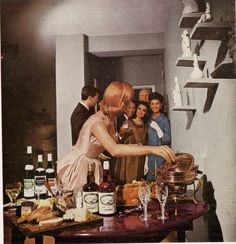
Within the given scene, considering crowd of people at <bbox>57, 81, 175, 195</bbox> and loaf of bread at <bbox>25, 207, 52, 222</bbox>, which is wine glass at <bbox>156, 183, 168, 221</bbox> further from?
loaf of bread at <bbox>25, 207, 52, 222</bbox>

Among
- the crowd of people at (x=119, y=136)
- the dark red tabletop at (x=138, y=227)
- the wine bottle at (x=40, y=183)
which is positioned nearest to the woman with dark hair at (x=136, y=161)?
the crowd of people at (x=119, y=136)

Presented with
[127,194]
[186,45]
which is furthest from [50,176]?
[186,45]

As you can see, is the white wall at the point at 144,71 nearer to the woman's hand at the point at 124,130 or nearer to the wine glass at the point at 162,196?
the woman's hand at the point at 124,130

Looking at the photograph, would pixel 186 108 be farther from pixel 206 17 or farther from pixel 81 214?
pixel 81 214

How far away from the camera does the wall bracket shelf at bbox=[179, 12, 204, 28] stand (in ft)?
3.67

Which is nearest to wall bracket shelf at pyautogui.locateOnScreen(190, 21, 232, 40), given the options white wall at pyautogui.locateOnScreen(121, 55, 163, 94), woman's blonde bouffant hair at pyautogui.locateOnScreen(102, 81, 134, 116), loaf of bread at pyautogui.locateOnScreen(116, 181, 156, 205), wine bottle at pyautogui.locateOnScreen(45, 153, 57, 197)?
white wall at pyautogui.locateOnScreen(121, 55, 163, 94)

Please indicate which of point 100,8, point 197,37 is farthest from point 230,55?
point 100,8

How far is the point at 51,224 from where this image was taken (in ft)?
3.48

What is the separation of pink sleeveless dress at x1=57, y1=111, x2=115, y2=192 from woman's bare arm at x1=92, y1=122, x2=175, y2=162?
1 centimetres

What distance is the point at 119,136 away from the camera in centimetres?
118

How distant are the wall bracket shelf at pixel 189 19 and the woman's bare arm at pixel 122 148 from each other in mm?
365

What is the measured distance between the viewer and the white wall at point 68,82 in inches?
46.4

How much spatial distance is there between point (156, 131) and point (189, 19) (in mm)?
342

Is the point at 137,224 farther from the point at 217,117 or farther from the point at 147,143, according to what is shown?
the point at 217,117
